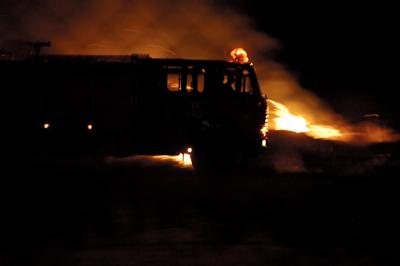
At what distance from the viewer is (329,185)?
35.2 feet

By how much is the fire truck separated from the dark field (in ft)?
1.70

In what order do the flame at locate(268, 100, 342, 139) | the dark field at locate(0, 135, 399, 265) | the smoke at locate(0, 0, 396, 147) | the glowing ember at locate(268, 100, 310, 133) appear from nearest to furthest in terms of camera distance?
the dark field at locate(0, 135, 399, 265), the flame at locate(268, 100, 342, 139), the glowing ember at locate(268, 100, 310, 133), the smoke at locate(0, 0, 396, 147)

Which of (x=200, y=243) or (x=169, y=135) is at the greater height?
(x=169, y=135)

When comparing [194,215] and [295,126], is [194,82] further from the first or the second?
[295,126]

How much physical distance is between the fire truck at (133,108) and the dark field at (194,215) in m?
0.52

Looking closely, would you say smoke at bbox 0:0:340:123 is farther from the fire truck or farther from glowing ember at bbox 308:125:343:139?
the fire truck

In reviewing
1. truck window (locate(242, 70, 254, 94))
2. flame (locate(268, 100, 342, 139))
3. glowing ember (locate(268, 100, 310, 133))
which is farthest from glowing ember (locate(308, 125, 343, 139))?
truck window (locate(242, 70, 254, 94))

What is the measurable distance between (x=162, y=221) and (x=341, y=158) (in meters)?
7.50

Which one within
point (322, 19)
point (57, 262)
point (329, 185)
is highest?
point (322, 19)

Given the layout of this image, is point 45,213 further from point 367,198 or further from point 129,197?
point 367,198

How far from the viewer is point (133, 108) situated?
12031mm

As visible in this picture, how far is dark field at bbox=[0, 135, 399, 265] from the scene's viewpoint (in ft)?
21.0

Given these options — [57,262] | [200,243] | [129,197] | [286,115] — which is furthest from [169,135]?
[286,115]

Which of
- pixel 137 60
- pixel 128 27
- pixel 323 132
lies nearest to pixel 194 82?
pixel 137 60
